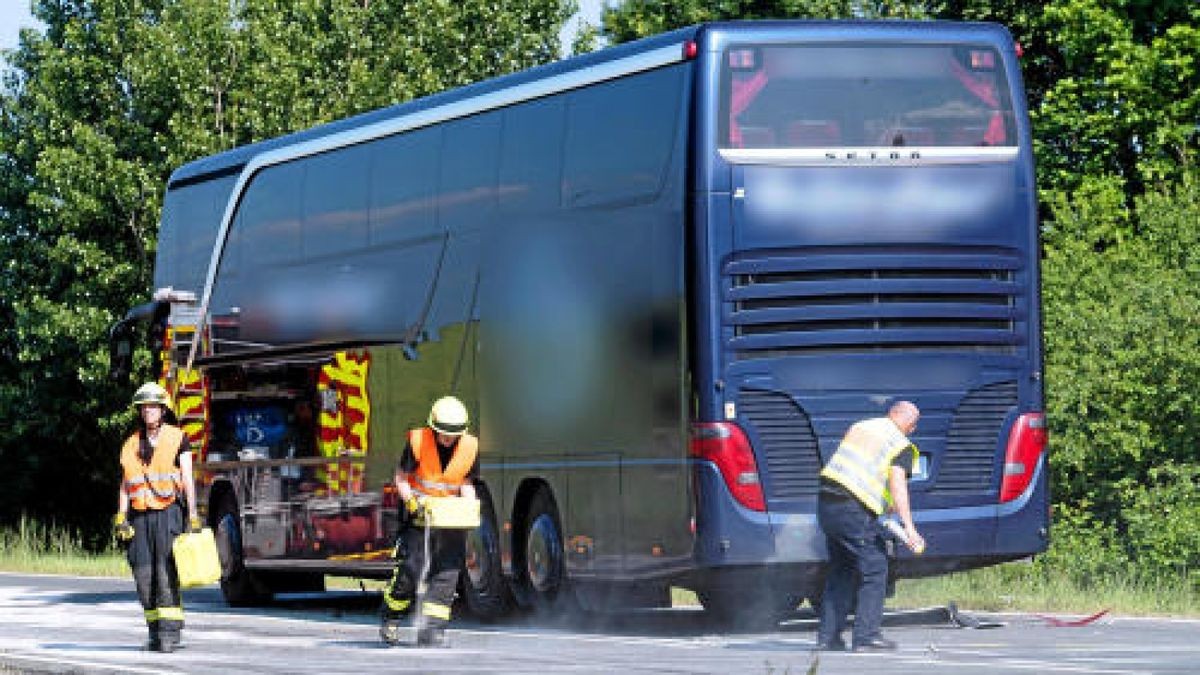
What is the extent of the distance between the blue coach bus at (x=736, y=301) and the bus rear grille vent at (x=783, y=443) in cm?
2

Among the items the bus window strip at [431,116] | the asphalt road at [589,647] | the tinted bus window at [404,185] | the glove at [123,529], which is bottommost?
the asphalt road at [589,647]

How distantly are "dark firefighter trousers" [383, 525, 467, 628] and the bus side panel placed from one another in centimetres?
160

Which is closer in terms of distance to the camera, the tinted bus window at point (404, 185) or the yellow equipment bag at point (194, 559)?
the yellow equipment bag at point (194, 559)

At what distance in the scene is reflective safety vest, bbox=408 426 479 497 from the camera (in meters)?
18.7

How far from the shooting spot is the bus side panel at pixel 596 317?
19281 mm

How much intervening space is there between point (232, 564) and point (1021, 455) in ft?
35.0

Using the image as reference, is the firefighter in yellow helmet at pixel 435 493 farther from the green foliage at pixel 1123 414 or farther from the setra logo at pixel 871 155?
the green foliage at pixel 1123 414

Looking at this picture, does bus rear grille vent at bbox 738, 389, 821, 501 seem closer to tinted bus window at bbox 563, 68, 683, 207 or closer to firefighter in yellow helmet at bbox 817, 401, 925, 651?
firefighter in yellow helmet at bbox 817, 401, 925, 651

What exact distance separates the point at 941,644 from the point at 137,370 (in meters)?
31.9

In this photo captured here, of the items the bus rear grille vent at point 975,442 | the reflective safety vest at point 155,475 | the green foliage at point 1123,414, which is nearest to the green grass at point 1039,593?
the green foliage at point 1123,414

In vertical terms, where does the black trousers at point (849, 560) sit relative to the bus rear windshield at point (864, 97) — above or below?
below

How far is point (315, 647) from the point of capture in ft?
62.4

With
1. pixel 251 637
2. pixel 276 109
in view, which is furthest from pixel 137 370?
pixel 251 637

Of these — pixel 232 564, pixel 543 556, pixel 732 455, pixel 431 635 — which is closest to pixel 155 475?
pixel 431 635
